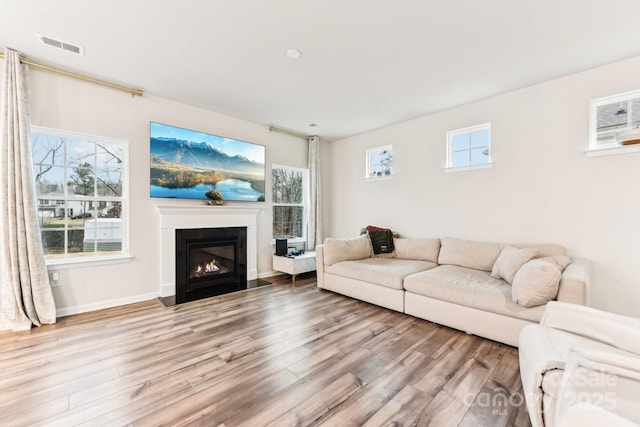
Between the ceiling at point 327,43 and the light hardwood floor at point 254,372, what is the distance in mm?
2689

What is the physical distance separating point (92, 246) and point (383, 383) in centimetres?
350

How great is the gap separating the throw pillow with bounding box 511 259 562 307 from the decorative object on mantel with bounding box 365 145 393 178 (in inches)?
108

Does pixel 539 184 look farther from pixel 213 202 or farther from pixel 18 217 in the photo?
pixel 18 217

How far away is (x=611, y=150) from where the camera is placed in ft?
A: 8.61

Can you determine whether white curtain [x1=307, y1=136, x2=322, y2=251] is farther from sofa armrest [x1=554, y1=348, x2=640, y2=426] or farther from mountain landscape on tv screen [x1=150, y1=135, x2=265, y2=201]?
sofa armrest [x1=554, y1=348, x2=640, y2=426]

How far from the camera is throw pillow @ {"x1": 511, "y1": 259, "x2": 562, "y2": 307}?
209 cm

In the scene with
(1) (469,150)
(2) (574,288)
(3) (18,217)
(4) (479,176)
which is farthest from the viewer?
(1) (469,150)

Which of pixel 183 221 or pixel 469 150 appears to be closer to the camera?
pixel 183 221

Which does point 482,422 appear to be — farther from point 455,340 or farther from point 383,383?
point 455,340

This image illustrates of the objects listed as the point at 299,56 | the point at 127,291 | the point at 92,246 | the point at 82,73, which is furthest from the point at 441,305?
the point at 82,73

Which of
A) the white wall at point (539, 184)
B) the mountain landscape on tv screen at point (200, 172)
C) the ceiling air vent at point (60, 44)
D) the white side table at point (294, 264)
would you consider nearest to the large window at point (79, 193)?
the mountain landscape on tv screen at point (200, 172)

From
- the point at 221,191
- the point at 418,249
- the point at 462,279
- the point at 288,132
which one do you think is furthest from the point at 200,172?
the point at 462,279

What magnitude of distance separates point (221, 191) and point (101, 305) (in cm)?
200

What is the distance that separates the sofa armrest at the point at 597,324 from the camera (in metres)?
1.34
